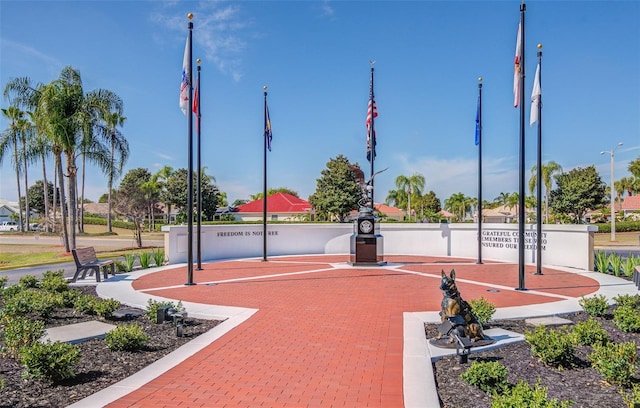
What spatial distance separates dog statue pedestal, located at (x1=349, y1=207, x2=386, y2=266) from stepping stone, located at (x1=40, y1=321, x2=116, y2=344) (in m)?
10.6

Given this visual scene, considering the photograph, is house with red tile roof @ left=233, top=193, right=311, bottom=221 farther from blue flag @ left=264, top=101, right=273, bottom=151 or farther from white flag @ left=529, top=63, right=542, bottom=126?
white flag @ left=529, top=63, right=542, bottom=126

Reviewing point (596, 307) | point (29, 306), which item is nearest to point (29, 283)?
point (29, 306)

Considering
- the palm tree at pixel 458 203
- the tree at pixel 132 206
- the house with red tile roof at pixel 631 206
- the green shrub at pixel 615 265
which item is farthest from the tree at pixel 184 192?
the palm tree at pixel 458 203

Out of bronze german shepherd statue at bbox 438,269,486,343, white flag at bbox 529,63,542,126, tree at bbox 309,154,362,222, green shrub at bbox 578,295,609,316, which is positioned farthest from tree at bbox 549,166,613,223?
bronze german shepherd statue at bbox 438,269,486,343

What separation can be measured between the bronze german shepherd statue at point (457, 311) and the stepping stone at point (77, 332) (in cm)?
514

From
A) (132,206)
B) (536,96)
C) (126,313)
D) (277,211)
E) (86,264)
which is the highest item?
(536,96)

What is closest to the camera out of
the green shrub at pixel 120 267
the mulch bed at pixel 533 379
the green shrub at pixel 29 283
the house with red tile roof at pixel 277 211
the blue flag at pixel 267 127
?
the mulch bed at pixel 533 379

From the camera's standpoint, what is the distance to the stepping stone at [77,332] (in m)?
6.75

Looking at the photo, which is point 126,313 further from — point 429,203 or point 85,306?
point 429,203

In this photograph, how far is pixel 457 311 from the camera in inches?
239

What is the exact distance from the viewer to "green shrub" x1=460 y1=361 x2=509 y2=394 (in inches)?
183

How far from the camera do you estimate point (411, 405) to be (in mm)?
4359

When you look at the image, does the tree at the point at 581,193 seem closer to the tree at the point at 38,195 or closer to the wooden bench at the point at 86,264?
the wooden bench at the point at 86,264

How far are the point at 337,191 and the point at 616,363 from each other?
46.7 meters
